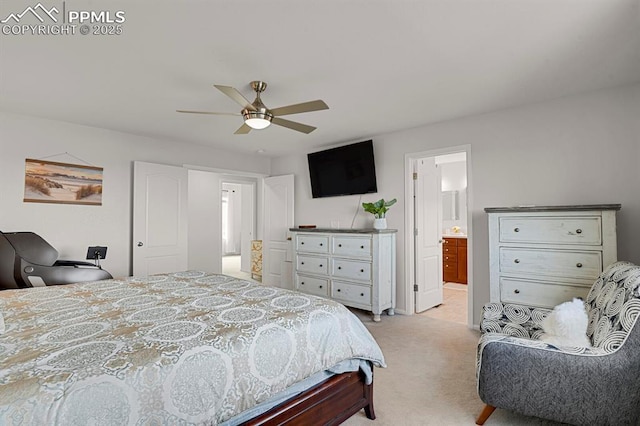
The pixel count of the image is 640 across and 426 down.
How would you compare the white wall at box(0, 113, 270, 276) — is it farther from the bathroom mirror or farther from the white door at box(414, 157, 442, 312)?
the bathroom mirror

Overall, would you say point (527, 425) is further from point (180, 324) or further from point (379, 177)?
point (379, 177)

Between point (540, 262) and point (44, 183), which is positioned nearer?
point (540, 262)

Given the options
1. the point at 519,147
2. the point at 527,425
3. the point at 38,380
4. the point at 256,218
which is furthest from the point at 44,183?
the point at 519,147

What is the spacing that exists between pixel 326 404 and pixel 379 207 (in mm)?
2813

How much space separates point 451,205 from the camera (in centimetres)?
693

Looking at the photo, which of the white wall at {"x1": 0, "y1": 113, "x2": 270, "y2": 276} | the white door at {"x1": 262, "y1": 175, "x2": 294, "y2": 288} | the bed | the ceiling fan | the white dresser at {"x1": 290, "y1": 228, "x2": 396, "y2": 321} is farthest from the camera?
the white door at {"x1": 262, "y1": 175, "x2": 294, "y2": 288}

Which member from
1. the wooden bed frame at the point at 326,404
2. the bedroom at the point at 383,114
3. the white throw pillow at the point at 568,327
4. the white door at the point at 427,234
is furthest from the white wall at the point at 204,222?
the white throw pillow at the point at 568,327

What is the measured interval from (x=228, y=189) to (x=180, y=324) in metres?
8.66

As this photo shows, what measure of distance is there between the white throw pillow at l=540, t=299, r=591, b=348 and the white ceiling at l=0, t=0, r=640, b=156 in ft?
5.63

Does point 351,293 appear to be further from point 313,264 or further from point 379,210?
point 379,210

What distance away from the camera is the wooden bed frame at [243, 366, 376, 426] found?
1.45 metres

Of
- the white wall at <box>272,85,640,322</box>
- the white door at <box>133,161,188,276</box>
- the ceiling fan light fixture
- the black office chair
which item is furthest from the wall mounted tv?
the black office chair

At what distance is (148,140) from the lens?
4.39m

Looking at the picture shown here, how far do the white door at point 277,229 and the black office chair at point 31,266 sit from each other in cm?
278
